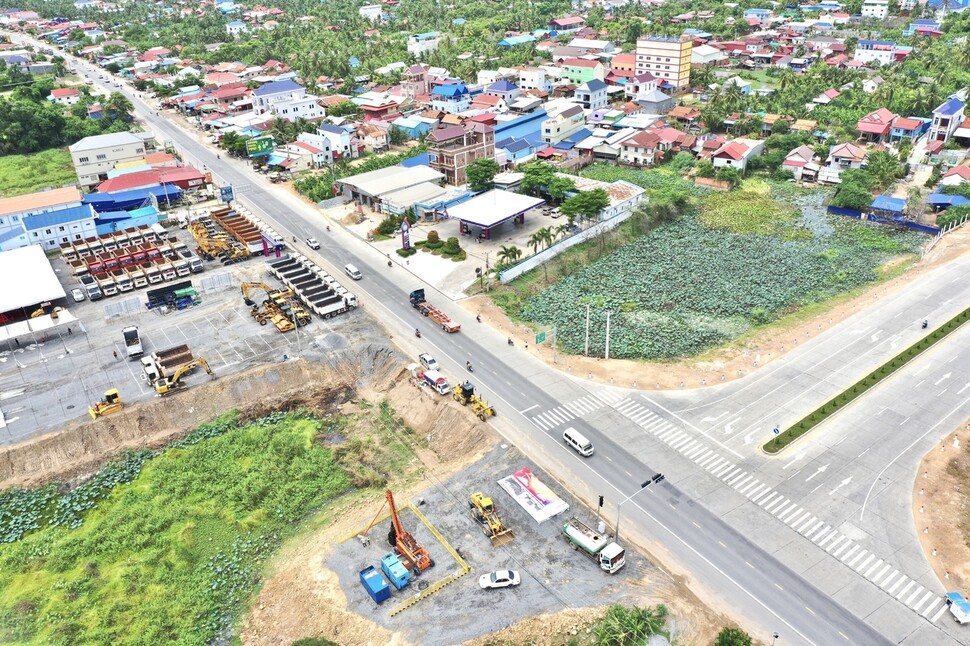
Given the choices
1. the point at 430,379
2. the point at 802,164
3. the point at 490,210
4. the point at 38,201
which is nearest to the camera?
the point at 430,379

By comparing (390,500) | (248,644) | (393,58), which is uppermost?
(393,58)

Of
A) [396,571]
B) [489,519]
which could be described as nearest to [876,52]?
[489,519]

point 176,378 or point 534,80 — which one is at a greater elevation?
point 534,80

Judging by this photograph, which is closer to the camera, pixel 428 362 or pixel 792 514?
pixel 792 514

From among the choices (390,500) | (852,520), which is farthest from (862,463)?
(390,500)

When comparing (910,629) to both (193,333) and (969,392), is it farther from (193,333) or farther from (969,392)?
(193,333)

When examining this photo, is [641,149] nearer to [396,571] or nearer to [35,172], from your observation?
[396,571]

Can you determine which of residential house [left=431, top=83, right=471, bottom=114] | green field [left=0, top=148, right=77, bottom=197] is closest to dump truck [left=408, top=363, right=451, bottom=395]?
green field [left=0, top=148, right=77, bottom=197]
